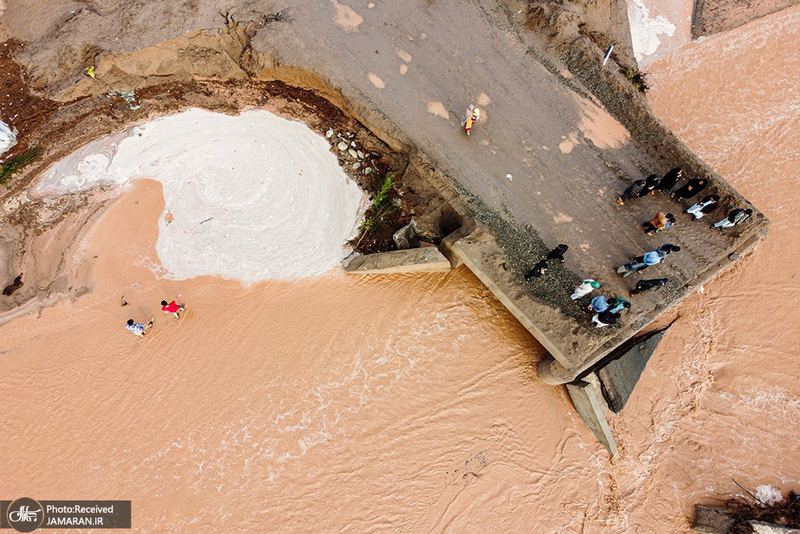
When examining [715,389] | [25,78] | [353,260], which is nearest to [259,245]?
[353,260]

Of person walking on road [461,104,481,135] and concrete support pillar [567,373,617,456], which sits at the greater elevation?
person walking on road [461,104,481,135]

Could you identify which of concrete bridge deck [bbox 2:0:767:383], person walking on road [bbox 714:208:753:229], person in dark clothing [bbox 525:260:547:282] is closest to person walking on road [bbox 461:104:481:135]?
concrete bridge deck [bbox 2:0:767:383]

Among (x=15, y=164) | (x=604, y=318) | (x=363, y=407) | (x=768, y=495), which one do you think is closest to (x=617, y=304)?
(x=604, y=318)

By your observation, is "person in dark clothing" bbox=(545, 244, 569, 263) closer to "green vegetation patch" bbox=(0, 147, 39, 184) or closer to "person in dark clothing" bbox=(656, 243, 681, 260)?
"person in dark clothing" bbox=(656, 243, 681, 260)

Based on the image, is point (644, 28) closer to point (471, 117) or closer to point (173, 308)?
point (471, 117)

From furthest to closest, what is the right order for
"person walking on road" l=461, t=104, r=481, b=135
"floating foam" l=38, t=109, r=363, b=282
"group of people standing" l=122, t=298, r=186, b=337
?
"floating foam" l=38, t=109, r=363, b=282 → "group of people standing" l=122, t=298, r=186, b=337 → "person walking on road" l=461, t=104, r=481, b=135

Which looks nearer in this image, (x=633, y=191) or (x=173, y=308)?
(x=633, y=191)

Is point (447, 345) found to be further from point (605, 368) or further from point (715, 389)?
point (715, 389)
